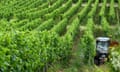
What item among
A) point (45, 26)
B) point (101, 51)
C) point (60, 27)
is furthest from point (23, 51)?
point (60, 27)

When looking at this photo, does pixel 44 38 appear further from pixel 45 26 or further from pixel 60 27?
pixel 60 27

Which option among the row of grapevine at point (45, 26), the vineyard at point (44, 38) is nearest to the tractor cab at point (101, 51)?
the vineyard at point (44, 38)

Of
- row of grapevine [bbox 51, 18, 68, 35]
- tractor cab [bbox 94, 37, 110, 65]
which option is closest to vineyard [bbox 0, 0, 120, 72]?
row of grapevine [bbox 51, 18, 68, 35]

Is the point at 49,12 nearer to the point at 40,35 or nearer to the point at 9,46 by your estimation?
the point at 40,35

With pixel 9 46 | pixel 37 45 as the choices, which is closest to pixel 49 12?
pixel 37 45

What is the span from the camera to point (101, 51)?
2738 cm

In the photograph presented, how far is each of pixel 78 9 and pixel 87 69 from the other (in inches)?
935

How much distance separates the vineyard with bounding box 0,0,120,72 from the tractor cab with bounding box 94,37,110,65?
20.2 inches

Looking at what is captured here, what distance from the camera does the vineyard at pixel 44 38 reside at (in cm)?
1369

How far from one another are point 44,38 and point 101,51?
7524 mm

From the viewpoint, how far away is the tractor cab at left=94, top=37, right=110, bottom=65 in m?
27.0

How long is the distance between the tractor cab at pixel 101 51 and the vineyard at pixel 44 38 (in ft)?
1.68

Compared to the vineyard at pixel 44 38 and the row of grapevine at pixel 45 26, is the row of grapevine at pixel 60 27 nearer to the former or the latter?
the vineyard at pixel 44 38

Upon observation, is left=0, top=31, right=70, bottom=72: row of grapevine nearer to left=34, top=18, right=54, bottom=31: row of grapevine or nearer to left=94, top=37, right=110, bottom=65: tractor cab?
left=94, top=37, right=110, bottom=65: tractor cab
